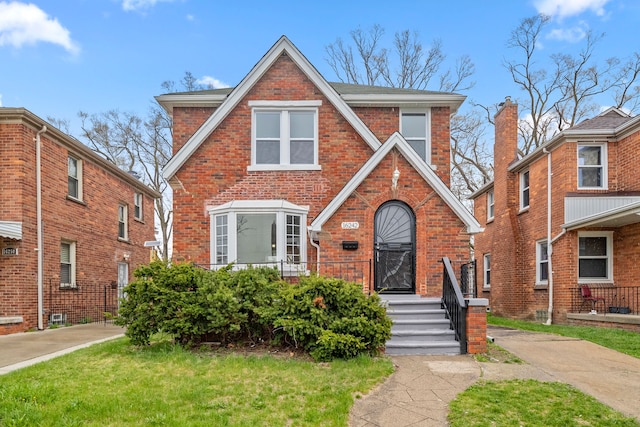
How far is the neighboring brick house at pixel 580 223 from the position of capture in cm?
1313

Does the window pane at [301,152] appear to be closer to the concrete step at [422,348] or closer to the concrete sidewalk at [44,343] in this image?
the concrete step at [422,348]

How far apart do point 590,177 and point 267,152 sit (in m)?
10.2

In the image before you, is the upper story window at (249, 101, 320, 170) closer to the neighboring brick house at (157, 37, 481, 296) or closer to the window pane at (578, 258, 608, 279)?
the neighboring brick house at (157, 37, 481, 296)

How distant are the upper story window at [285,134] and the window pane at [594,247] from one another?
28.9 ft

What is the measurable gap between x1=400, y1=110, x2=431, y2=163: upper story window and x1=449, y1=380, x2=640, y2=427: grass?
25.1ft

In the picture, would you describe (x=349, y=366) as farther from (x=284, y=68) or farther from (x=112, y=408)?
(x=284, y=68)

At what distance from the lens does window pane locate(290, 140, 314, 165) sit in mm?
11852

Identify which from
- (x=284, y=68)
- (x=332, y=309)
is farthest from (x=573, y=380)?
(x=284, y=68)

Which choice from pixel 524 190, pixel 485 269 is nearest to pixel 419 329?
pixel 524 190

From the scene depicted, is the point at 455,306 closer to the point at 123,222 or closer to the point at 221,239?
the point at 221,239

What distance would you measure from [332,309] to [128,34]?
15570 mm

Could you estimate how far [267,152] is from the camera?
11.9m

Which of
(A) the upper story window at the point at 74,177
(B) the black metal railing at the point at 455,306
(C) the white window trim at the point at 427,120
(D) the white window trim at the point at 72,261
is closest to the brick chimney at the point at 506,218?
(C) the white window trim at the point at 427,120

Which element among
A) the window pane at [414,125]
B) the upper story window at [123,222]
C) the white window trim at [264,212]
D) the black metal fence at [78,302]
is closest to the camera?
the white window trim at [264,212]
